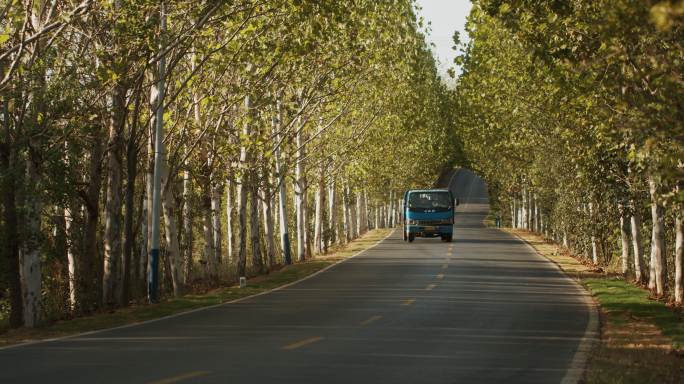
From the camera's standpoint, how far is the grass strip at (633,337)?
8.28 meters

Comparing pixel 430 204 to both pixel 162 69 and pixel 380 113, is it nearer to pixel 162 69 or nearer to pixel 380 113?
→ pixel 380 113

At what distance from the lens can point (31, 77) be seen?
44.8 feet

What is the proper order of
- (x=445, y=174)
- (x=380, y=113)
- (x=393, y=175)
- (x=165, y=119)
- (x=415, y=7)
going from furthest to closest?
1. (x=445, y=174)
2. (x=393, y=175)
3. (x=380, y=113)
4. (x=415, y=7)
5. (x=165, y=119)

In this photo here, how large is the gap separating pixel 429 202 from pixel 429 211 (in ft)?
1.49

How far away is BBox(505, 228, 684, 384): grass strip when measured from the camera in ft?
27.2

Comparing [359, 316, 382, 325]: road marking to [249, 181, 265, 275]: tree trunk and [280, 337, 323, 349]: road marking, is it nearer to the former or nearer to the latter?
[280, 337, 323, 349]: road marking

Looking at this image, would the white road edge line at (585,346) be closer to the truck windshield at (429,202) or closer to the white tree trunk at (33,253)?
the white tree trunk at (33,253)

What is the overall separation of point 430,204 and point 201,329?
24.1 m

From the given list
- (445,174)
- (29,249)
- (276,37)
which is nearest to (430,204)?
(276,37)

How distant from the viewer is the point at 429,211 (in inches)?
1383

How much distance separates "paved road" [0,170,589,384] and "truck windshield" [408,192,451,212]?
15.2 metres

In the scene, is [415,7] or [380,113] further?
[380,113]

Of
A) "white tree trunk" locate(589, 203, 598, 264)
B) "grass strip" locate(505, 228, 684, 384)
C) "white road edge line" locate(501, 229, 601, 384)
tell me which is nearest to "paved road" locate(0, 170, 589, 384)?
"white road edge line" locate(501, 229, 601, 384)

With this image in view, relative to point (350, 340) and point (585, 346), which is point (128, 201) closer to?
point (350, 340)
